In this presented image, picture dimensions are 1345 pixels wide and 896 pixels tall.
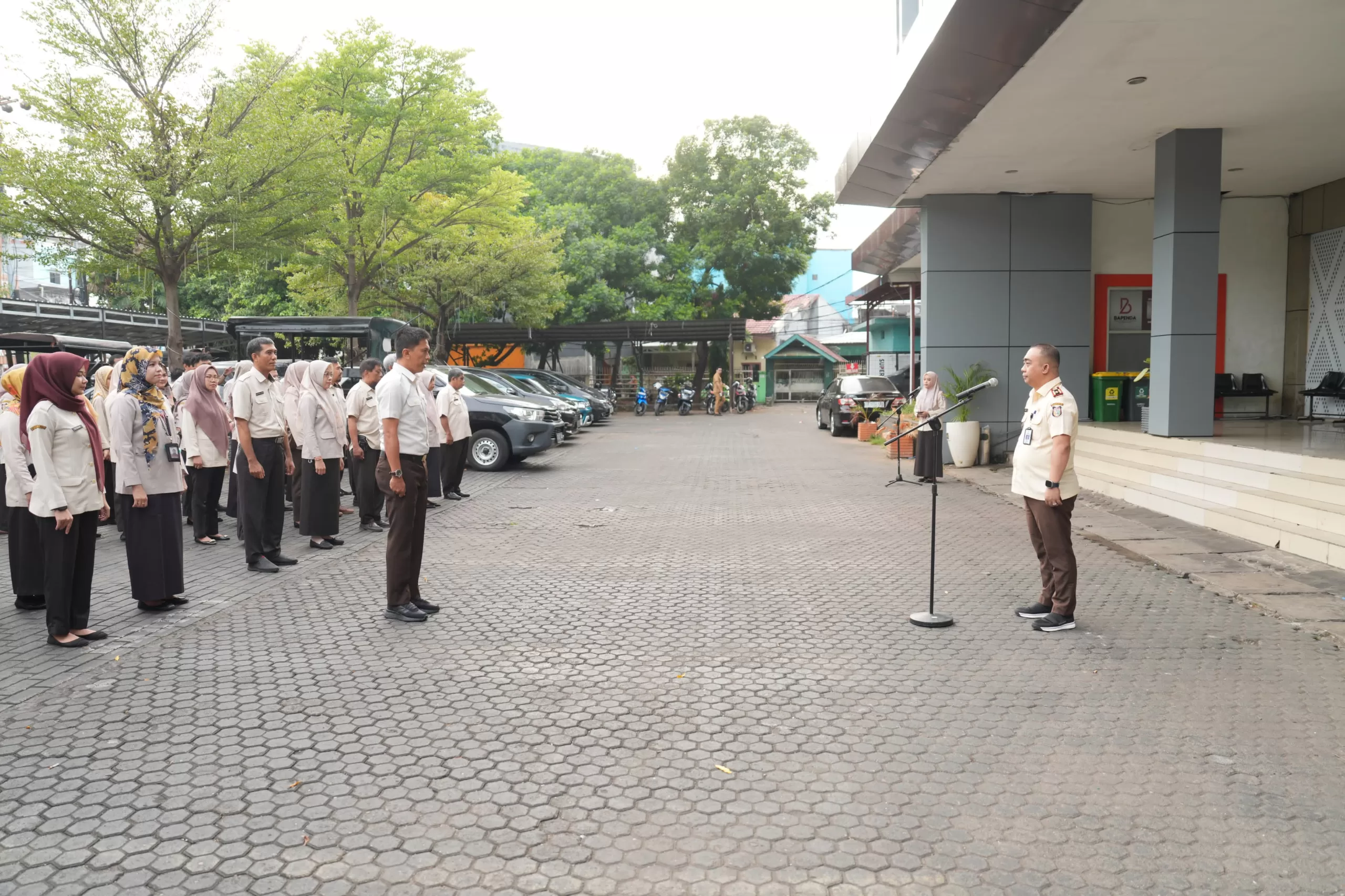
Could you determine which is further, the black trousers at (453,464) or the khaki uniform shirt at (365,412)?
the black trousers at (453,464)

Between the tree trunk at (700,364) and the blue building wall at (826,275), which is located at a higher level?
the blue building wall at (826,275)

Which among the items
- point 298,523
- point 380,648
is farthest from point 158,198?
point 380,648

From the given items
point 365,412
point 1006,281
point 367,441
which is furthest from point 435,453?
point 1006,281

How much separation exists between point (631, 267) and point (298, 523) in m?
30.8

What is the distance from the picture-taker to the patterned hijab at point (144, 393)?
20.4ft

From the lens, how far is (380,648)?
538cm

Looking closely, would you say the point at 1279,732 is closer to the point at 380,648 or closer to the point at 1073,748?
the point at 1073,748

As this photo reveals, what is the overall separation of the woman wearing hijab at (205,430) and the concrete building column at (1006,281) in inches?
413

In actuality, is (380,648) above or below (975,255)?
below

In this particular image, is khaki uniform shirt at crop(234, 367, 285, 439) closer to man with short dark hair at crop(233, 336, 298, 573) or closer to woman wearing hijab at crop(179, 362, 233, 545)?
man with short dark hair at crop(233, 336, 298, 573)

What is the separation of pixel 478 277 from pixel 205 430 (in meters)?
21.0

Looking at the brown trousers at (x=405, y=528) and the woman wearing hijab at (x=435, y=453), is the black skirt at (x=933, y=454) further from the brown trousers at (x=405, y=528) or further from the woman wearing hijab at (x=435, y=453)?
the woman wearing hijab at (x=435, y=453)

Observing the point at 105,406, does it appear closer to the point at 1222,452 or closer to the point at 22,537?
the point at 22,537

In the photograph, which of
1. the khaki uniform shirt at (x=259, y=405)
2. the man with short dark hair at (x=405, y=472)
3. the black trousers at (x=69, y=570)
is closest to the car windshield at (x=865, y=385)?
the khaki uniform shirt at (x=259, y=405)
